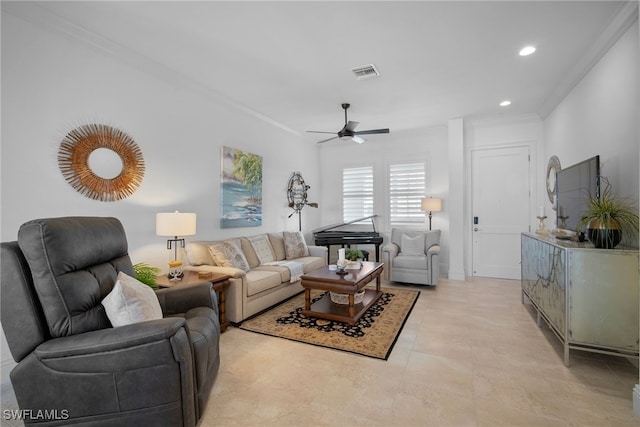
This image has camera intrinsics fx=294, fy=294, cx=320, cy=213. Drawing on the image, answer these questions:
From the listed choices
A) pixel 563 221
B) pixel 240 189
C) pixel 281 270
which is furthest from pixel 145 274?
pixel 563 221

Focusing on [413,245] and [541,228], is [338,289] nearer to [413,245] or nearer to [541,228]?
[413,245]

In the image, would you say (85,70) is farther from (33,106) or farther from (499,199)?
(499,199)

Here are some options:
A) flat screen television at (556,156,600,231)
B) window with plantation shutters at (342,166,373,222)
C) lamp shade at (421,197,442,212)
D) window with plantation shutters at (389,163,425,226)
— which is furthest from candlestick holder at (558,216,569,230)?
window with plantation shutters at (342,166,373,222)

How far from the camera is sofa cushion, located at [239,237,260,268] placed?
410 cm

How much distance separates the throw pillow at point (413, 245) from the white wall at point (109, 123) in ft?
8.59

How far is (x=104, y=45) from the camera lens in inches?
107

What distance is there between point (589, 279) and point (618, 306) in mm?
244

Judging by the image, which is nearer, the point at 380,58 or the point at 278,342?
the point at 278,342

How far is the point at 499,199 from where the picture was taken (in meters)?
5.21

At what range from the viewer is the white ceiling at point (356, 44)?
2.32 meters

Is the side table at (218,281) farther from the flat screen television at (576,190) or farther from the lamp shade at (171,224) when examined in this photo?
the flat screen television at (576,190)

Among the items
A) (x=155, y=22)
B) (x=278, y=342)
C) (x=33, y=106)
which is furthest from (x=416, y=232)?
(x=33, y=106)

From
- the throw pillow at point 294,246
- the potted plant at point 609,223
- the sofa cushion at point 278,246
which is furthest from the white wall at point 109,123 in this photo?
the potted plant at point 609,223

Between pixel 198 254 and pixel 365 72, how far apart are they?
286cm
